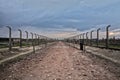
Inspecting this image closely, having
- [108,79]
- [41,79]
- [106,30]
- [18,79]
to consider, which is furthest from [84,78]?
[106,30]

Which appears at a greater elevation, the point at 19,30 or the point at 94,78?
the point at 19,30

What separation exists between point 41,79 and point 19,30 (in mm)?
29090

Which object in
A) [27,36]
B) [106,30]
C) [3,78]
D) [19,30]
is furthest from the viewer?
[27,36]

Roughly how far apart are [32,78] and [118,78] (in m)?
3.47

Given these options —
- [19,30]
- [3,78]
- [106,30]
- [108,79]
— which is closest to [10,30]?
[19,30]

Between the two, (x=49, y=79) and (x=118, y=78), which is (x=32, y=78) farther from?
(x=118, y=78)

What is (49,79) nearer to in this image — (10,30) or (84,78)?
(84,78)

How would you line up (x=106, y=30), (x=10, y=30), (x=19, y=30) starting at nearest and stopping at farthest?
(x=10, y=30)
(x=106, y=30)
(x=19, y=30)

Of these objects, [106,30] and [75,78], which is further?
[106,30]

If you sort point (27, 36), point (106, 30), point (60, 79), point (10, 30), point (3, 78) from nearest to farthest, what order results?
point (60, 79) → point (3, 78) → point (10, 30) → point (106, 30) → point (27, 36)

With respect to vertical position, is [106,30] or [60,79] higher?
[106,30]

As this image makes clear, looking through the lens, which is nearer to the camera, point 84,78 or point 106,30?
point 84,78

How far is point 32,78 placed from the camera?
8.77 meters

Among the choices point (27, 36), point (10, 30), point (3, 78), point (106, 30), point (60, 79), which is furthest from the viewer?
point (27, 36)
